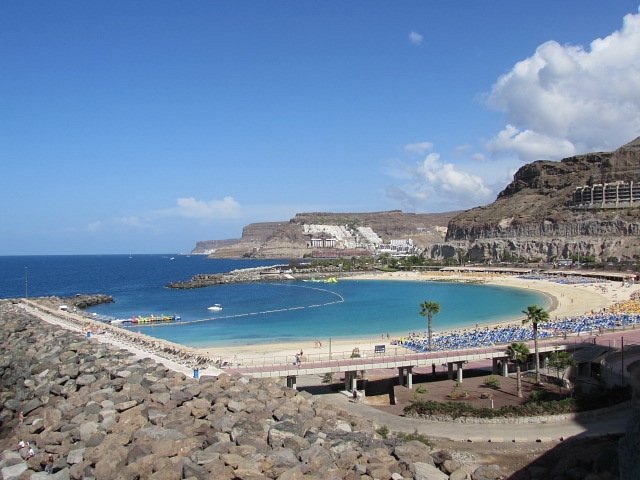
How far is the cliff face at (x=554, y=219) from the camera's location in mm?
116312

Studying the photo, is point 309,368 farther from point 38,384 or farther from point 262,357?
point 38,384

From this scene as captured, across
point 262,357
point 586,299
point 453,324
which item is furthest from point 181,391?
point 586,299

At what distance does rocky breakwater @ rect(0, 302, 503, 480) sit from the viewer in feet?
41.6

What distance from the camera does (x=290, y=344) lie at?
45.8 m

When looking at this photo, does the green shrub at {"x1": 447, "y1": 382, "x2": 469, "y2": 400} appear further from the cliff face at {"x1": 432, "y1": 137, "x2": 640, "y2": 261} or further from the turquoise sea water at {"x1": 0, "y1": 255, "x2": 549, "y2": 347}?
the cliff face at {"x1": 432, "y1": 137, "x2": 640, "y2": 261}

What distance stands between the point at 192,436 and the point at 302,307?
2383 inches

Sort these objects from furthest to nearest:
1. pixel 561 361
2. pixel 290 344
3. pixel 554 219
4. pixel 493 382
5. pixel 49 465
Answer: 1. pixel 554 219
2. pixel 290 344
3. pixel 493 382
4. pixel 561 361
5. pixel 49 465

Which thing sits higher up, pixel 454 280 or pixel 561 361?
pixel 561 361

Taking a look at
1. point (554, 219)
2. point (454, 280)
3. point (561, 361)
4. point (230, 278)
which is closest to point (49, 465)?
point (561, 361)

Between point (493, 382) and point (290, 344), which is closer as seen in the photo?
point (493, 382)

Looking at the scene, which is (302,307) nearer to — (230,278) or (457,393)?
(457,393)

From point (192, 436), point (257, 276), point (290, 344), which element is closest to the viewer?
point (192, 436)

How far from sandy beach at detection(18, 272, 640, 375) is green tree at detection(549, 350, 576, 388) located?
987 cm

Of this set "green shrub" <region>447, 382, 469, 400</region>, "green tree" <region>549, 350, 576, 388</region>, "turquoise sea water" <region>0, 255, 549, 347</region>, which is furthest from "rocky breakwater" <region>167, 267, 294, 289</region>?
"green tree" <region>549, 350, 576, 388</region>
